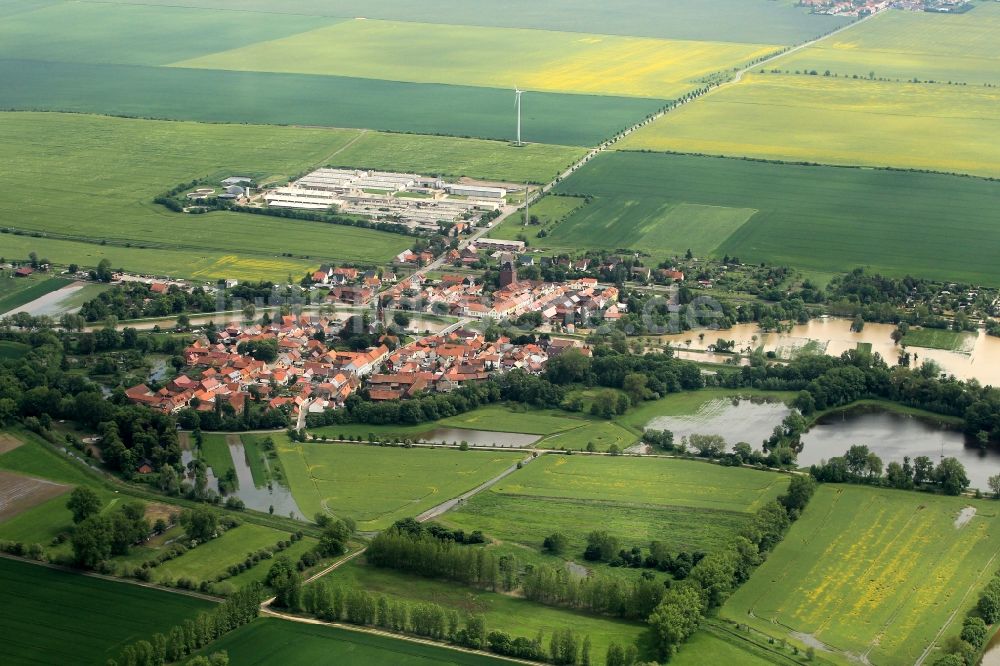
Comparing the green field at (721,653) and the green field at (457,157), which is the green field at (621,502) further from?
the green field at (457,157)

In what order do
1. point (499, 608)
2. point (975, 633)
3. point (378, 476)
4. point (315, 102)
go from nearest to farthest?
point (975, 633) < point (499, 608) < point (378, 476) < point (315, 102)

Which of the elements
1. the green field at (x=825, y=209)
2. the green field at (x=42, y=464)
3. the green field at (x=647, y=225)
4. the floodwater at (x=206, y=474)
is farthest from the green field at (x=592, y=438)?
the green field at (x=647, y=225)

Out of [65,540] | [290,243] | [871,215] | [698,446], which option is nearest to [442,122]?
[290,243]

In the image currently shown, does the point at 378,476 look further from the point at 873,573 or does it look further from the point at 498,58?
the point at 498,58

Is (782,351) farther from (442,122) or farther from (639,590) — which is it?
(442,122)

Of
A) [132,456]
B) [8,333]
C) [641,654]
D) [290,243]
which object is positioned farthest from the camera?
[290,243]

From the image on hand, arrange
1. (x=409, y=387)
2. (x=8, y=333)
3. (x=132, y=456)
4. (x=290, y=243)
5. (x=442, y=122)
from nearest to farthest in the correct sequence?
1. (x=132, y=456)
2. (x=409, y=387)
3. (x=8, y=333)
4. (x=290, y=243)
5. (x=442, y=122)

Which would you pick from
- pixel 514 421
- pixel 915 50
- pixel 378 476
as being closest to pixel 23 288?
pixel 514 421
